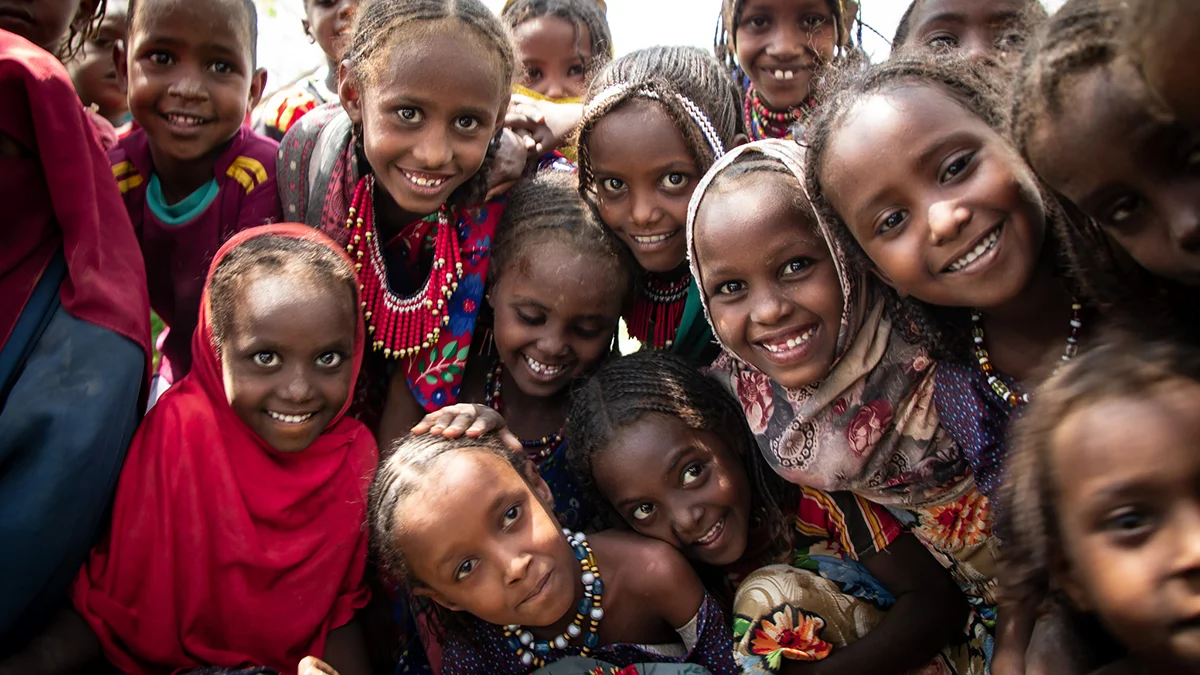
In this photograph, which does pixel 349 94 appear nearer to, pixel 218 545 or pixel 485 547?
pixel 218 545

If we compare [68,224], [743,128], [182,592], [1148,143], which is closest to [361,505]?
[182,592]

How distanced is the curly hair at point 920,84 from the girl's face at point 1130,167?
1.38 feet

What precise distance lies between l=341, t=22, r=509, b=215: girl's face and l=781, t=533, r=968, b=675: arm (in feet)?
5.31

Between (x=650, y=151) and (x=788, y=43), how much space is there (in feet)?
2.92

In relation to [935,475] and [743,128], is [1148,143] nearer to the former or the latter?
[935,475]

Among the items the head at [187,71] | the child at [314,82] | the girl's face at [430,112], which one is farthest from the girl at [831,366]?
the child at [314,82]

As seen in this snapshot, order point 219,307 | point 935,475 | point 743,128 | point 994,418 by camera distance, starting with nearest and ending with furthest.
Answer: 1. point 994,418
2. point 935,475
3. point 219,307
4. point 743,128

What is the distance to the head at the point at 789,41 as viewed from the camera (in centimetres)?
341

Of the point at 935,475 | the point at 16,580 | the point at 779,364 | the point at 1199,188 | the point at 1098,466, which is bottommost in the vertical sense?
the point at 16,580

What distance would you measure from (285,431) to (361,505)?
0.95ft

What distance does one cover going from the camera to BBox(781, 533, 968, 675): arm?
245 cm

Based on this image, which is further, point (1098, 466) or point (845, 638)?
point (845, 638)

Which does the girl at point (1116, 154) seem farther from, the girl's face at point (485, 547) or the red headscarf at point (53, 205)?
the red headscarf at point (53, 205)

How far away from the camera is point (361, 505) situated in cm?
266
